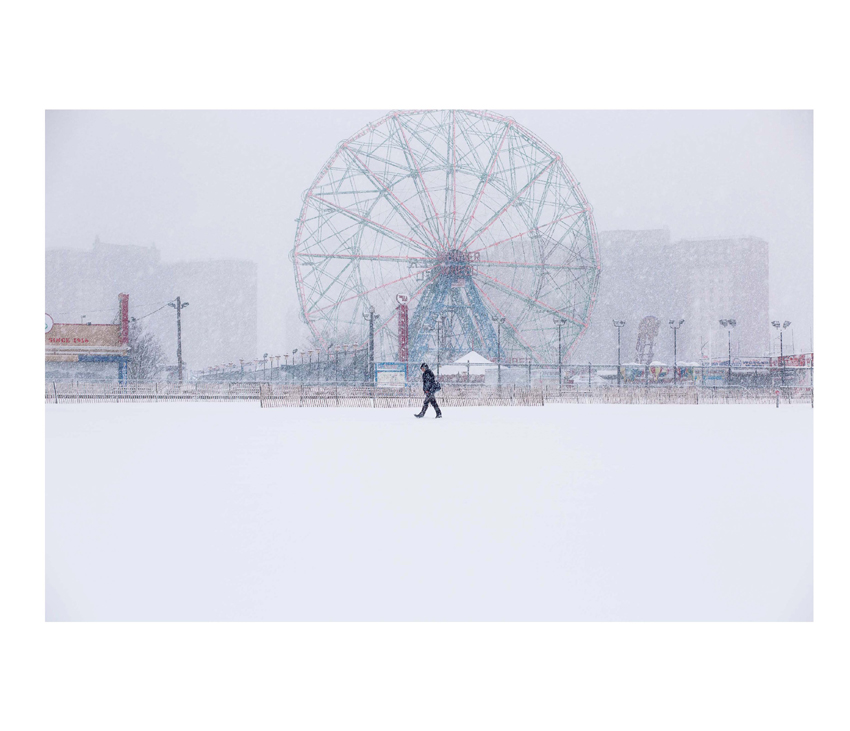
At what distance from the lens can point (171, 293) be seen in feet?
303

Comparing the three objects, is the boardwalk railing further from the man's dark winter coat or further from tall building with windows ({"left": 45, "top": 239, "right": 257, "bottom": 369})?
tall building with windows ({"left": 45, "top": 239, "right": 257, "bottom": 369})

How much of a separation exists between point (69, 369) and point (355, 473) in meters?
45.2

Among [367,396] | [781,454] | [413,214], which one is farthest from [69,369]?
[781,454]

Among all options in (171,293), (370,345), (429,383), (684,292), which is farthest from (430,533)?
(684,292)

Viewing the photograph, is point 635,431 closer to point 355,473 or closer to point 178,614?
point 355,473

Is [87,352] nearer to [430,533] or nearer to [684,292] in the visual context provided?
[430,533]

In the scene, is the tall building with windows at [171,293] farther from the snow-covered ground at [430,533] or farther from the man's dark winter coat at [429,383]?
the snow-covered ground at [430,533]

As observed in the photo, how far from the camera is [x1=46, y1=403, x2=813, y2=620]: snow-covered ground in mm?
4652

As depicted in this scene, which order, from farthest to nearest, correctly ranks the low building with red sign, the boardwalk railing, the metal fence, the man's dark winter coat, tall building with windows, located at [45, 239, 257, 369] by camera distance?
tall building with windows, located at [45, 239, 257, 369], the low building with red sign, the metal fence, the boardwalk railing, the man's dark winter coat

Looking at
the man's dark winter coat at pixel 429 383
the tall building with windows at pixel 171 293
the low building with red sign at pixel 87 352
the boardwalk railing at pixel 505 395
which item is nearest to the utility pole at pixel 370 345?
the boardwalk railing at pixel 505 395

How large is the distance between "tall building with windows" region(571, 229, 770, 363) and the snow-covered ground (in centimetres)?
8008

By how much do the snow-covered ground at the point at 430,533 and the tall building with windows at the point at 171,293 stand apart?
2760 inches

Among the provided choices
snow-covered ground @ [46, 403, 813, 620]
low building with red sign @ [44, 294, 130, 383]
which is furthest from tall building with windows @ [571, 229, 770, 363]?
snow-covered ground @ [46, 403, 813, 620]

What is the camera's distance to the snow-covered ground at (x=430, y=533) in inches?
183
